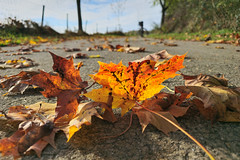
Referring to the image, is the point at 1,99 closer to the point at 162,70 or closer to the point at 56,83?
the point at 56,83

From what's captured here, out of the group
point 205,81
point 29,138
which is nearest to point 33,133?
point 29,138

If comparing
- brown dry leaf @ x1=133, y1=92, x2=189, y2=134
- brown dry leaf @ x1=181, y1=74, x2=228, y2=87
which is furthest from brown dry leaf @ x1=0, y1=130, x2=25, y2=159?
brown dry leaf @ x1=181, y1=74, x2=228, y2=87

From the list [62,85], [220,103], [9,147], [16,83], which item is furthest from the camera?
[16,83]

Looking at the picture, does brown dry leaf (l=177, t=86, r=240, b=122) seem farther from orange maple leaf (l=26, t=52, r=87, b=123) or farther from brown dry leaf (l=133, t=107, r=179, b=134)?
orange maple leaf (l=26, t=52, r=87, b=123)

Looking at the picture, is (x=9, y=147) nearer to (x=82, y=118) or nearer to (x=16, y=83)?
(x=82, y=118)

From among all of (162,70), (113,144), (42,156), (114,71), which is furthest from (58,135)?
(162,70)
